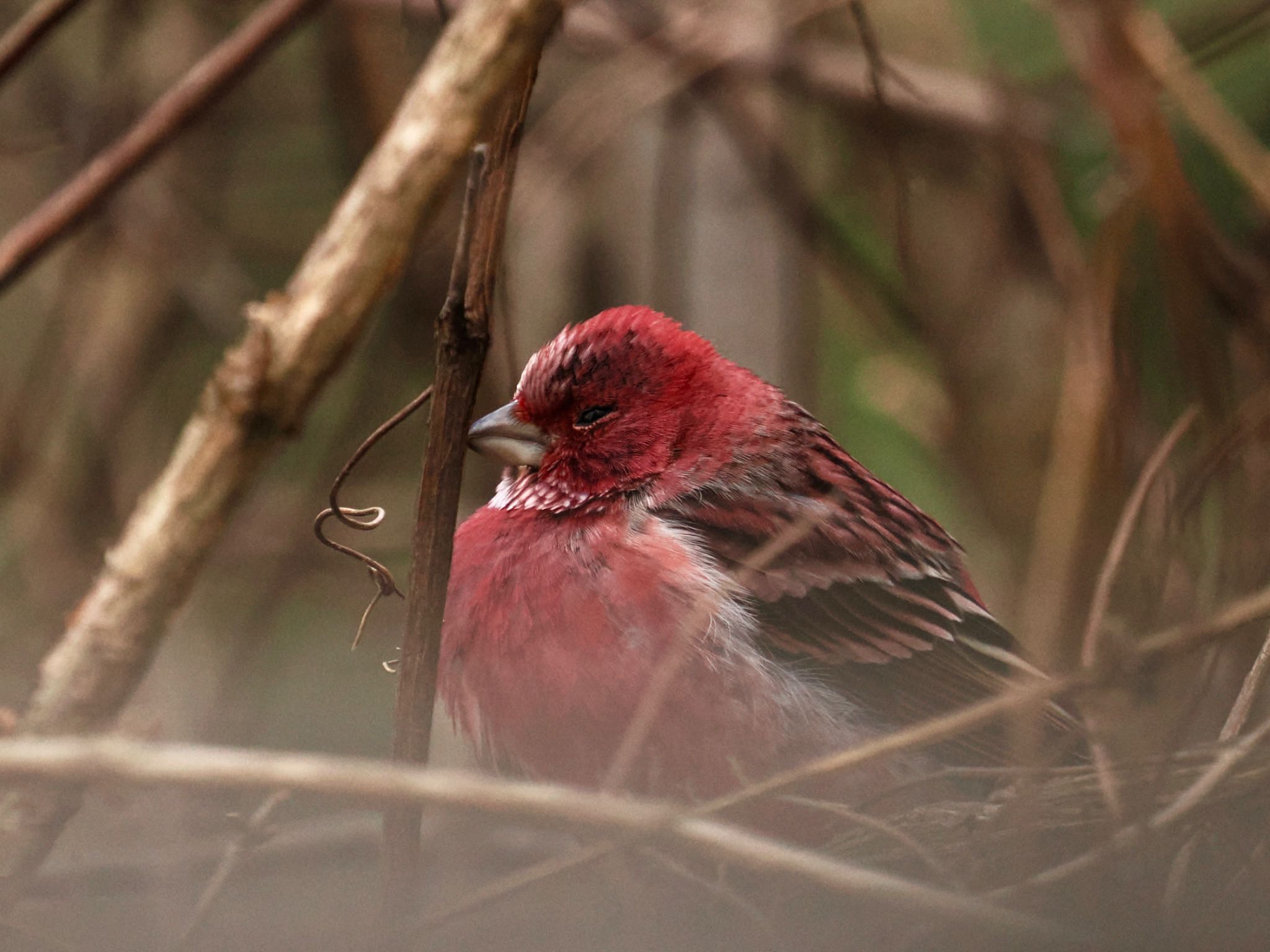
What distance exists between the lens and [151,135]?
82.2 inches

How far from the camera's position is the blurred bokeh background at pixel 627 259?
319 cm

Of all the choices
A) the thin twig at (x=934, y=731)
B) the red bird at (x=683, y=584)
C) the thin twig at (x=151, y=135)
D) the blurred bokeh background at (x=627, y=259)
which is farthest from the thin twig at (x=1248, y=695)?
the thin twig at (x=151, y=135)

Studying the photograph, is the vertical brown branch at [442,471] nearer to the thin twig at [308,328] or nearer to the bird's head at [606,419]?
the thin twig at [308,328]

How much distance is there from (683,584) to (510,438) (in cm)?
48

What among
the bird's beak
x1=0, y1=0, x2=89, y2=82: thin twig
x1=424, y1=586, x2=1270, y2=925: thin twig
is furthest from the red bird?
x1=0, y1=0, x2=89, y2=82: thin twig

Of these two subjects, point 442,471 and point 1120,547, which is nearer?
point 442,471

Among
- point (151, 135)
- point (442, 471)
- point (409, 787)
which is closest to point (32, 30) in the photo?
point (151, 135)

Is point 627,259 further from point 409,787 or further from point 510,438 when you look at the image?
point 409,787

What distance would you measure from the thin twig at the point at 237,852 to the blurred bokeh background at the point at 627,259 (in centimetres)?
129

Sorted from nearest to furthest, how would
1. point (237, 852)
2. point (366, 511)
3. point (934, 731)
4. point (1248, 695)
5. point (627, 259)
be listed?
point (934, 731) → point (237, 852) → point (1248, 695) → point (366, 511) → point (627, 259)

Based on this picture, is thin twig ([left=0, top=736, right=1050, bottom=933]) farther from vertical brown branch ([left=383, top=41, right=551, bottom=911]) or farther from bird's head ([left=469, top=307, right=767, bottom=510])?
bird's head ([left=469, top=307, right=767, bottom=510])

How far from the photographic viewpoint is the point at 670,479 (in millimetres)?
2348

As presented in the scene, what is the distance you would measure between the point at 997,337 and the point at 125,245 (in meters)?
2.52

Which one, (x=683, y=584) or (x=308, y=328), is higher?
(x=308, y=328)
